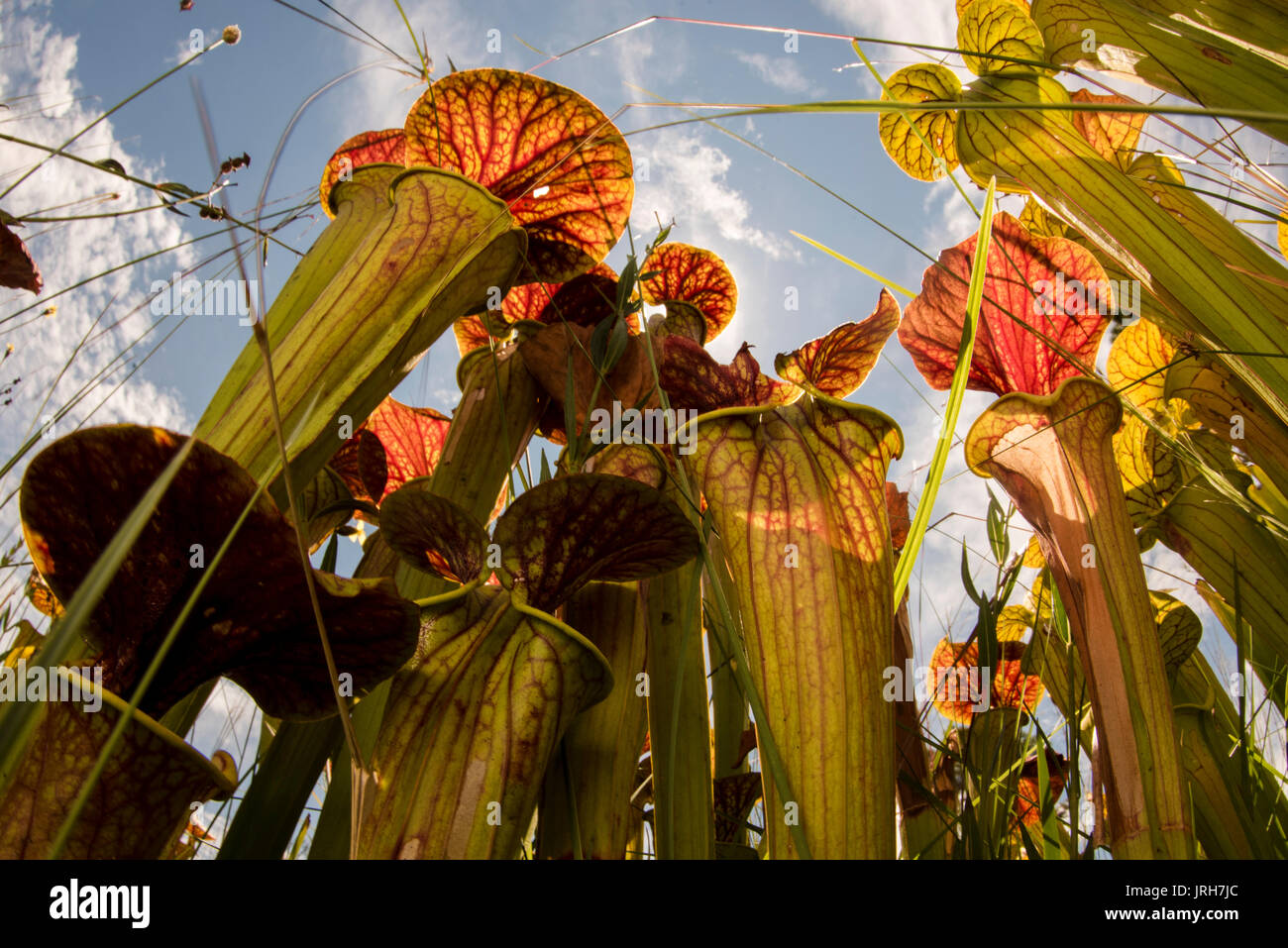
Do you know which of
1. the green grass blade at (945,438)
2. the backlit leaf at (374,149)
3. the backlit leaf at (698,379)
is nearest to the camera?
the green grass blade at (945,438)

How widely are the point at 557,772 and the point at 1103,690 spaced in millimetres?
685

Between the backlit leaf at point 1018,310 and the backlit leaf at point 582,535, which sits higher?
the backlit leaf at point 1018,310

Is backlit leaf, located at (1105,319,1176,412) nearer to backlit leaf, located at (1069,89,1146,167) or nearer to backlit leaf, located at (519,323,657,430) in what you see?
backlit leaf, located at (1069,89,1146,167)

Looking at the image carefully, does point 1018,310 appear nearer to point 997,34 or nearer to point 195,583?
point 997,34

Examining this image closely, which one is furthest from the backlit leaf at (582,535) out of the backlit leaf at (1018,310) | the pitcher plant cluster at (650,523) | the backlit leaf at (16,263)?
the backlit leaf at (1018,310)

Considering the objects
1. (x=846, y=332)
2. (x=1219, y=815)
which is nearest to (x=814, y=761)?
(x=846, y=332)

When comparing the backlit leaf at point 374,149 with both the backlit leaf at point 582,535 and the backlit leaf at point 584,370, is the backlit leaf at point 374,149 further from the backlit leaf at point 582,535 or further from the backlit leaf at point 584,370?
the backlit leaf at point 582,535

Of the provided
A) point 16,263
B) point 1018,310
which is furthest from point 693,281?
point 16,263

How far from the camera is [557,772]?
853 mm

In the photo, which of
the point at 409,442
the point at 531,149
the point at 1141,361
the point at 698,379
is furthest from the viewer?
the point at 1141,361

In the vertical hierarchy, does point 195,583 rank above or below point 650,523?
below

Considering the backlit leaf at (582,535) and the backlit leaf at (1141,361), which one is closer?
the backlit leaf at (582,535)

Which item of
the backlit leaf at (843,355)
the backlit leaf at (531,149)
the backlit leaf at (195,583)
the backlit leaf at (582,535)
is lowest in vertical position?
the backlit leaf at (195,583)

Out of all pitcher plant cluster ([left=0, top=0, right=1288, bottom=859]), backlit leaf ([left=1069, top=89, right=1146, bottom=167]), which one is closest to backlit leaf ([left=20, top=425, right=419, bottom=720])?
pitcher plant cluster ([left=0, top=0, right=1288, bottom=859])
